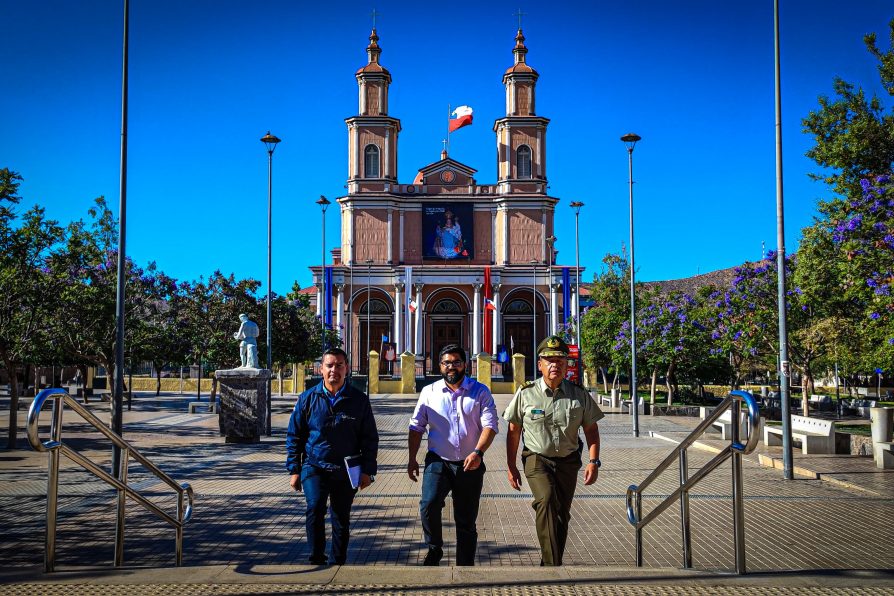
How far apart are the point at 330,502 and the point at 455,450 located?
1.03 metres

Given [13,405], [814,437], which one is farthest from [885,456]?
[13,405]

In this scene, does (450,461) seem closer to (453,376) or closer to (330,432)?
(453,376)

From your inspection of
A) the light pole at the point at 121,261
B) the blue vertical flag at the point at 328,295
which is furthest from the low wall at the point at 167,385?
the light pole at the point at 121,261

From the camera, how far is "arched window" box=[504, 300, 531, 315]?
2242 inches

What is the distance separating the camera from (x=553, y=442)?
625 centimetres

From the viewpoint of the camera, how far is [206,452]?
16.8m

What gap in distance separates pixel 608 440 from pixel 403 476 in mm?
7949

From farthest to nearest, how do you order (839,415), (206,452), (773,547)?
(839,415) < (206,452) < (773,547)

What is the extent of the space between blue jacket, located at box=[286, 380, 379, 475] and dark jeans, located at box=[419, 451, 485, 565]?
1.73 feet

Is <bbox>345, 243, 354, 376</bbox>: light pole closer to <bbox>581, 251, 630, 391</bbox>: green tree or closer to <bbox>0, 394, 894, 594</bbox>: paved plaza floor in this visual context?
<bbox>581, 251, 630, 391</bbox>: green tree

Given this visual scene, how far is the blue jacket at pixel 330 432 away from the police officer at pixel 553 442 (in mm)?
1098

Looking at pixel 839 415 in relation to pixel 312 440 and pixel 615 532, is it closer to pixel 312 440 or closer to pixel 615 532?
pixel 615 532

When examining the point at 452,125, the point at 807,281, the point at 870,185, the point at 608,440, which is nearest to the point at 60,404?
the point at 870,185

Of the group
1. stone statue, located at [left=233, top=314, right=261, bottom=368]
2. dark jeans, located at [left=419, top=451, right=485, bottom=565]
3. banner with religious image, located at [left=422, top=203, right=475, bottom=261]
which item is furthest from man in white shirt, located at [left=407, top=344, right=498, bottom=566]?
banner with religious image, located at [left=422, top=203, right=475, bottom=261]
